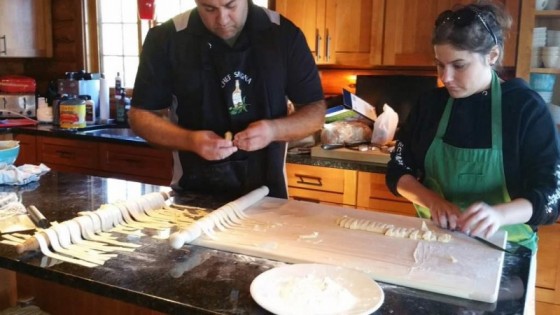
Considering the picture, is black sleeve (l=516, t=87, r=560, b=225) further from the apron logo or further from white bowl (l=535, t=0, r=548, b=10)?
white bowl (l=535, t=0, r=548, b=10)

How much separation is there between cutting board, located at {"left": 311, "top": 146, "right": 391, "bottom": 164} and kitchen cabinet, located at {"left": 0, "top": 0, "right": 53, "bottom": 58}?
93.0 inches

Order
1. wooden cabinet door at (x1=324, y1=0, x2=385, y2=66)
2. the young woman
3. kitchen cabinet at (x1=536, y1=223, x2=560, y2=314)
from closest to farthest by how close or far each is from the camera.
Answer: the young woman
kitchen cabinet at (x1=536, y1=223, x2=560, y2=314)
wooden cabinet door at (x1=324, y1=0, x2=385, y2=66)

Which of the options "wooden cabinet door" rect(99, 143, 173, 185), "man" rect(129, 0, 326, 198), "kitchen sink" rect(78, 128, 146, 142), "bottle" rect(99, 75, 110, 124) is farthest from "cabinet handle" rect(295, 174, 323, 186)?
"bottle" rect(99, 75, 110, 124)

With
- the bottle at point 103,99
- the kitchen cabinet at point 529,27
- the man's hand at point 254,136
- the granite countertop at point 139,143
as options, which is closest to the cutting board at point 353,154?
the granite countertop at point 139,143

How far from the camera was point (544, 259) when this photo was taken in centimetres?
230

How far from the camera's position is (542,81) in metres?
2.39

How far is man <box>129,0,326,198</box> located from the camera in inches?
62.8

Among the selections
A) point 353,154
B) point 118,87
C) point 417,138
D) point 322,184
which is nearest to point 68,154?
point 118,87

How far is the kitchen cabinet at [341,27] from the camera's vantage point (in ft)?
8.67

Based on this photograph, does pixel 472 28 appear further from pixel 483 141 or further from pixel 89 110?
pixel 89 110

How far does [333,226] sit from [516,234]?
0.48 metres

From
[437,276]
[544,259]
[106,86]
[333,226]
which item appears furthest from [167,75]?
[106,86]

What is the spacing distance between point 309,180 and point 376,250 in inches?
56.5

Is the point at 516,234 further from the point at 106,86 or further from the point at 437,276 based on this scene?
the point at 106,86
